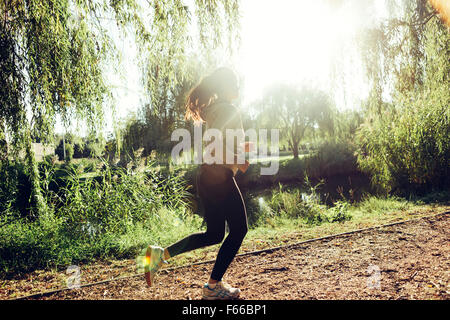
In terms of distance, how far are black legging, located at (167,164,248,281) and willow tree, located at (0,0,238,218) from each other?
1581 millimetres

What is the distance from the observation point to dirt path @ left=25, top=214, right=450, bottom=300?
2.40m

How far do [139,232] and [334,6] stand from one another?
485cm

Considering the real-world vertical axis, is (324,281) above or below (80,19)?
below

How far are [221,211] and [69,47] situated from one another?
8.87ft

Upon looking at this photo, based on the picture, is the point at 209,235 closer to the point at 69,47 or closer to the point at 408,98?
the point at 69,47

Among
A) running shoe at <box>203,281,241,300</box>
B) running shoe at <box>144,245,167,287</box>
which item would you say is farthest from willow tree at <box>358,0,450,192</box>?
running shoe at <box>144,245,167,287</box>

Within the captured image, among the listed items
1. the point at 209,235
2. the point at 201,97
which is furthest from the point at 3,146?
the point at 209,235

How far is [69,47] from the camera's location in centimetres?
344

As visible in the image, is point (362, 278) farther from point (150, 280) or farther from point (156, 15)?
point (156, 15)

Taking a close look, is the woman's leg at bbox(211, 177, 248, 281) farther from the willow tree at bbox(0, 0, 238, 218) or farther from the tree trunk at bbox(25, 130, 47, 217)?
the tree trunk at bbox(25, 130, 47, 217)

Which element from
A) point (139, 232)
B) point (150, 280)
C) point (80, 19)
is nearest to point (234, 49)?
point (80, 19)

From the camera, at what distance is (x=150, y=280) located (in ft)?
7.60

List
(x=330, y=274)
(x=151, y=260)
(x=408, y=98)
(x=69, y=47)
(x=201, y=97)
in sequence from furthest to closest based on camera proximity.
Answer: (x=408, y=98) < (x=69, y=47) < (x=330, y=274) < (x=201, y=97) < (x=151, y=260)
